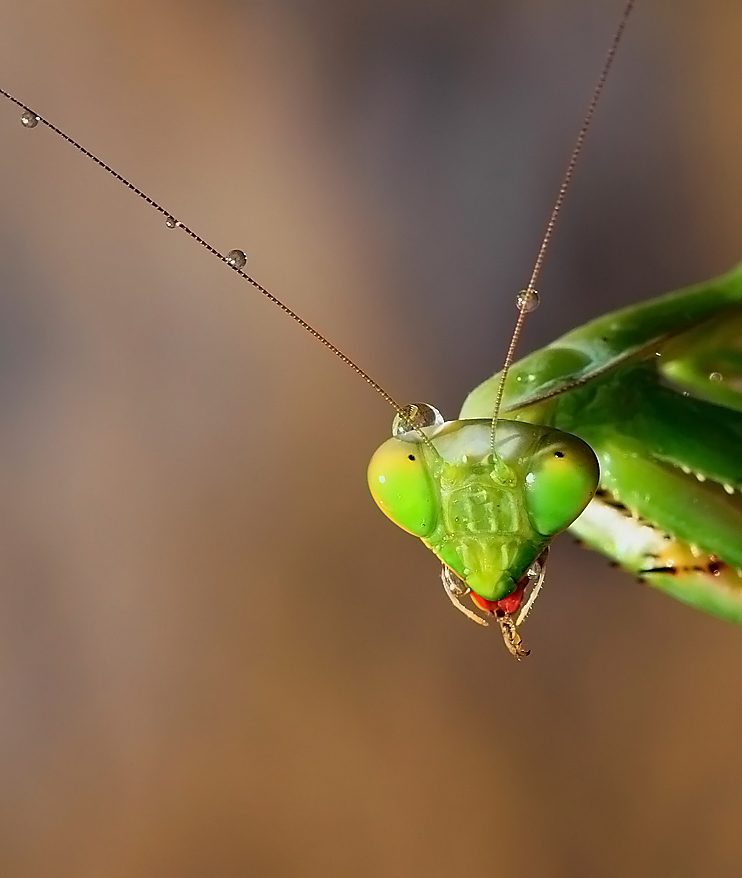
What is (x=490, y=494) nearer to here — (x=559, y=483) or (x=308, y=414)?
(x=559, y=483)

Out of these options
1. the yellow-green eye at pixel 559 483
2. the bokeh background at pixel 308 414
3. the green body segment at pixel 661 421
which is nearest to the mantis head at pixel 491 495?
the yellow-green eye at pixel 559 483

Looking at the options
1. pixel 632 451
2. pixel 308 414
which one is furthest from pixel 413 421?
pixel 308 414

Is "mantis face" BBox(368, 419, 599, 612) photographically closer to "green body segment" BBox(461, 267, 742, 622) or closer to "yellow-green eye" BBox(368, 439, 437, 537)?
"yellow-green eye" BBox(368, 439, 437, 537)

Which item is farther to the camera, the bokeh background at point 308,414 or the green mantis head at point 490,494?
the bokeh background at point 308,414

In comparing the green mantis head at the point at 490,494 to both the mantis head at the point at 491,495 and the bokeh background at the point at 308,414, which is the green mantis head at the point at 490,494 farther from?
the bokeh background at the point at 308,414

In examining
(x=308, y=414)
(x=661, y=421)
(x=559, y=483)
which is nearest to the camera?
(x=559, y=483)

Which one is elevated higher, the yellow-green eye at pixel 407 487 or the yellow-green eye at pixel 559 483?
the yellow-green eye at pixel 407 487

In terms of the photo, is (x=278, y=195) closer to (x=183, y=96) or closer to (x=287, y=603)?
(x=183, y=96)

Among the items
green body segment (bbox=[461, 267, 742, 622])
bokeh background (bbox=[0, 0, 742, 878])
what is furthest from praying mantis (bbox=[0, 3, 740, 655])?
bokeh background (bbox=[0, 0, 742, 878])

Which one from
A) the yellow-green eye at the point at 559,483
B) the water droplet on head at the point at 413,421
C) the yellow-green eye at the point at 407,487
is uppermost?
the water droplet on head at the point at 413,421
